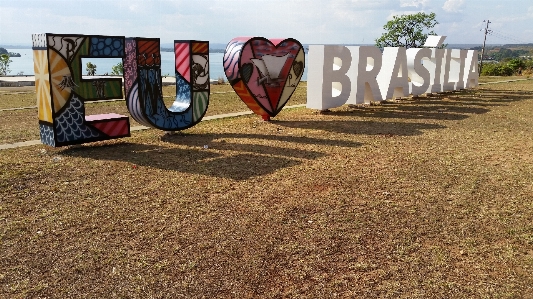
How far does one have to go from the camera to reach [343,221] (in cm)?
601

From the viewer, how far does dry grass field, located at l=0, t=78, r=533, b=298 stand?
179 inches

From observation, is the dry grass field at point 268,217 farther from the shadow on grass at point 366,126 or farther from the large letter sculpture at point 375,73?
the large letter sculpture at point 375,73

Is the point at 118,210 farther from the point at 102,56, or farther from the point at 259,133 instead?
the point at 259,133

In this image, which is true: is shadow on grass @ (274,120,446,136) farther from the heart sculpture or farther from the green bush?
the green bush

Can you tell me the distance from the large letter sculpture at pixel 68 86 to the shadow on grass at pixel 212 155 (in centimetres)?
41

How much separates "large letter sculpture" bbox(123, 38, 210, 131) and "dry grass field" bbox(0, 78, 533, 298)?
53 centimetres

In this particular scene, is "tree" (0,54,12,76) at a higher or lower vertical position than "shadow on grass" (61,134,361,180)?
higher

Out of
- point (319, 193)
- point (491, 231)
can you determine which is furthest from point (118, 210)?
point (491, 231)

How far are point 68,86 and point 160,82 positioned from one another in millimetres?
1962

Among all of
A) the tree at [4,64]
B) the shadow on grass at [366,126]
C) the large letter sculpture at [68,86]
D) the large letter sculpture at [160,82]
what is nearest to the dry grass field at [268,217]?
the large letter sculpture at [68,86]

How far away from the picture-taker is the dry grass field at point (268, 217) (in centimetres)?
454

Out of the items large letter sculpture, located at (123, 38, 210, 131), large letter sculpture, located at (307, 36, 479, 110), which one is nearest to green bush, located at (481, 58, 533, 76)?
large letter sculpture, located at (307, 36, 479, 110)

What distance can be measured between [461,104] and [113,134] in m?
13.1

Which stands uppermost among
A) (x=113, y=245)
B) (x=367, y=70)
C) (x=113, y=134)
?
(x=367, y=70)
